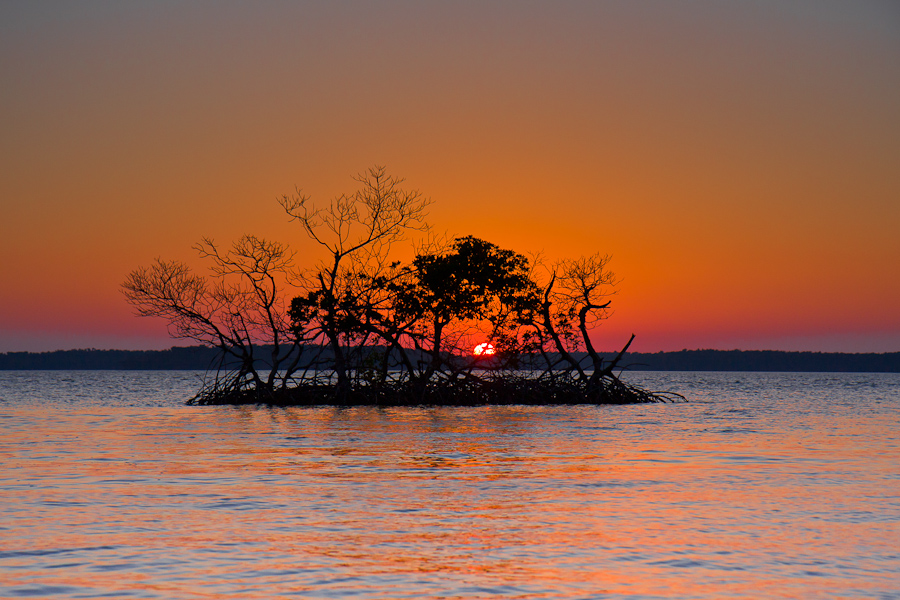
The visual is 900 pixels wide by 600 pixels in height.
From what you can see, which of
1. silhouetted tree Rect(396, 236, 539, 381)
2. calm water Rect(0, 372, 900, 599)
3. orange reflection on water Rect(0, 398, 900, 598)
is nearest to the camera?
calm water Rect(0, 372, 900, 599)

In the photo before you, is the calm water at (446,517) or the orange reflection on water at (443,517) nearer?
the calm water at (446,517)

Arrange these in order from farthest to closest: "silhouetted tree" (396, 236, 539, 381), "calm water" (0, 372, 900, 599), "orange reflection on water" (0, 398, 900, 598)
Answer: "silhouetted tree" (396, 236, 539, 381) < "orange reflection on water" (0, 398, 900, 598) < "calm water" (0, 372, 900, 599)

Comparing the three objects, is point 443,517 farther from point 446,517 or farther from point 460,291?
point 460,291

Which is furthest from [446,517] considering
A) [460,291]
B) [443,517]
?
[460,291]

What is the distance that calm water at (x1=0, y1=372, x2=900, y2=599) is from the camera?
8.06 metres

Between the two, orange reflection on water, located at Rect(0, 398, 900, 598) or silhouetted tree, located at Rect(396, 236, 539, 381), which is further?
silhouetted tree, located at Rect(396, 236, 539, 381)

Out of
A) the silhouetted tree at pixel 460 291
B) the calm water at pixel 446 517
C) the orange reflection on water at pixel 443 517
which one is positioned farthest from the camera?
the silhouetted tree at pixel 460 291

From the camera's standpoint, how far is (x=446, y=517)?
11.2 m

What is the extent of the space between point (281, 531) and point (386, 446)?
10.8 m

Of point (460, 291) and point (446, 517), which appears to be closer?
point (446, 517)

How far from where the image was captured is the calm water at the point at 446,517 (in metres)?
8.06

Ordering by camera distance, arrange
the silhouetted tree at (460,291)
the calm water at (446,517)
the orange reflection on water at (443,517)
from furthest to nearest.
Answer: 1. the silhouetted tree at (460,291)
2. the orange reflection on water at (443,517)
3. the calm water at (446,517)

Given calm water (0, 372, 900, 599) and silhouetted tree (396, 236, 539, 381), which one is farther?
silhouetted tree (396, 236, 539, 381)

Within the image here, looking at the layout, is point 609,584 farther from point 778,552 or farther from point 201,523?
point 201,523
